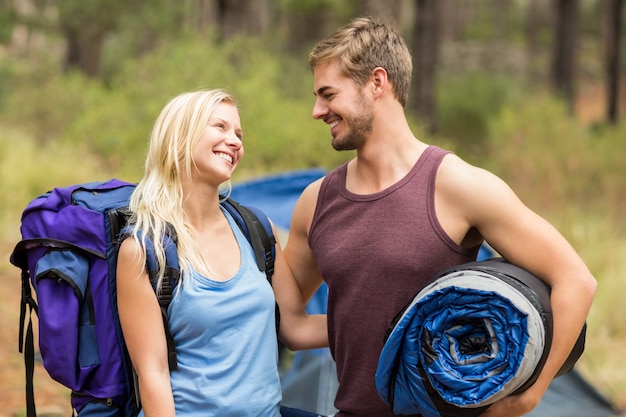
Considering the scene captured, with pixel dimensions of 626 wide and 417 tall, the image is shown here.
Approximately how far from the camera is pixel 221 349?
2473 mm

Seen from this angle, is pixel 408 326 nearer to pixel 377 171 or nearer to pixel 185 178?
pixel 377 171

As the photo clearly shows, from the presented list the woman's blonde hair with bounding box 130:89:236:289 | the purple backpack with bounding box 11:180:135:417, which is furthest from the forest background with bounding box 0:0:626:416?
the woman's blonde hair with bounding box 130:89:236:289

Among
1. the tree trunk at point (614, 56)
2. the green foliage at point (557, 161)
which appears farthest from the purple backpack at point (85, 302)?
the tree trunk at point (614, 56)

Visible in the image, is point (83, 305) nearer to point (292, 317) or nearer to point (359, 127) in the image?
point (292, 317)

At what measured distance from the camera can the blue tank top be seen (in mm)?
2432

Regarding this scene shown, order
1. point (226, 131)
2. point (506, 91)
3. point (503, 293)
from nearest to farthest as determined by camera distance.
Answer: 1. point (503, 293)
2. point (226, 131)
3. point (506, 91)

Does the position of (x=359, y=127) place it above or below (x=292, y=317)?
above

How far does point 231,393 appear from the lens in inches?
96.7

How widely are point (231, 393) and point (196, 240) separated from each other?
447 mm

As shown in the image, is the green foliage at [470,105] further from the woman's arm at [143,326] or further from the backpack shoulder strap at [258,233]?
the woman's arm at [143,326]

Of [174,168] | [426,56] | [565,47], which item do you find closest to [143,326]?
[174,168]

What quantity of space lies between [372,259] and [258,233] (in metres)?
0.41

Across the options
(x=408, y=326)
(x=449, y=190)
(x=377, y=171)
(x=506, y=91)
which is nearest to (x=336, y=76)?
(x=377, y=171)

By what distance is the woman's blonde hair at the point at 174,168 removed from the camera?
97.6 inches
